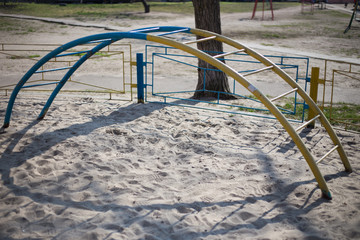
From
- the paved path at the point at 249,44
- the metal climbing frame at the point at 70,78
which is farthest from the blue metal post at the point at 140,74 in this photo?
the paved path at the point at 249,44

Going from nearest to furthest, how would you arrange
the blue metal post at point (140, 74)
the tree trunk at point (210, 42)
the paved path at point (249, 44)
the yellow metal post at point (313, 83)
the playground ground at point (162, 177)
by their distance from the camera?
1. the playground ground at point (162, 177)
2. the yellow metal post at point (313, 83)
3. the blue metal post at point (140, 74)
4. the tree trunk at point (210, 42)
5. the paved path at point (249, 44)

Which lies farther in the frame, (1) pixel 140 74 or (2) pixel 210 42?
(2) pixel 210 42

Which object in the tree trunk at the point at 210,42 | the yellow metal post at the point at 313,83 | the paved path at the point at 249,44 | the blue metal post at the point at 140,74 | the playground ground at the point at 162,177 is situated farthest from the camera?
the paved path at the point at 249,44

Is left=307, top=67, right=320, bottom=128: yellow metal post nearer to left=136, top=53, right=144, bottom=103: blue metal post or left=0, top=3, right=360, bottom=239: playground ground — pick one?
left=0, top=3, right=360, bottom=239: playground ground

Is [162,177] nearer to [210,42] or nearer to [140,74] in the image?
[140,74]

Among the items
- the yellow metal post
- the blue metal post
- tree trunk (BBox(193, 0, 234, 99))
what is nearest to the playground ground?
the yellow metal post

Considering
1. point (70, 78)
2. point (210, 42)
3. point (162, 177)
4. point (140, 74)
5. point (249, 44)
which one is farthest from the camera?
point (249, 44)

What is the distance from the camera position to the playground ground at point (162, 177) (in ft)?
11.6

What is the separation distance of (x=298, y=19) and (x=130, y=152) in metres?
21.7

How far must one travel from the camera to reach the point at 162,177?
4.50 meters

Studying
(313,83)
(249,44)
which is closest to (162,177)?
(313,83)

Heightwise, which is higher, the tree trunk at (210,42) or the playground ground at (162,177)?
the tree trunk at (210,42)

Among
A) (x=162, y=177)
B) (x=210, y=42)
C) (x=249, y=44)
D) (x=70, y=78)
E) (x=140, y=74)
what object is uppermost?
(x=210, y=42)

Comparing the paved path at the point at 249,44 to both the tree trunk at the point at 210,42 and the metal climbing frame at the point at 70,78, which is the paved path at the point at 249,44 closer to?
the metal climbing frame at the point at 70,78
